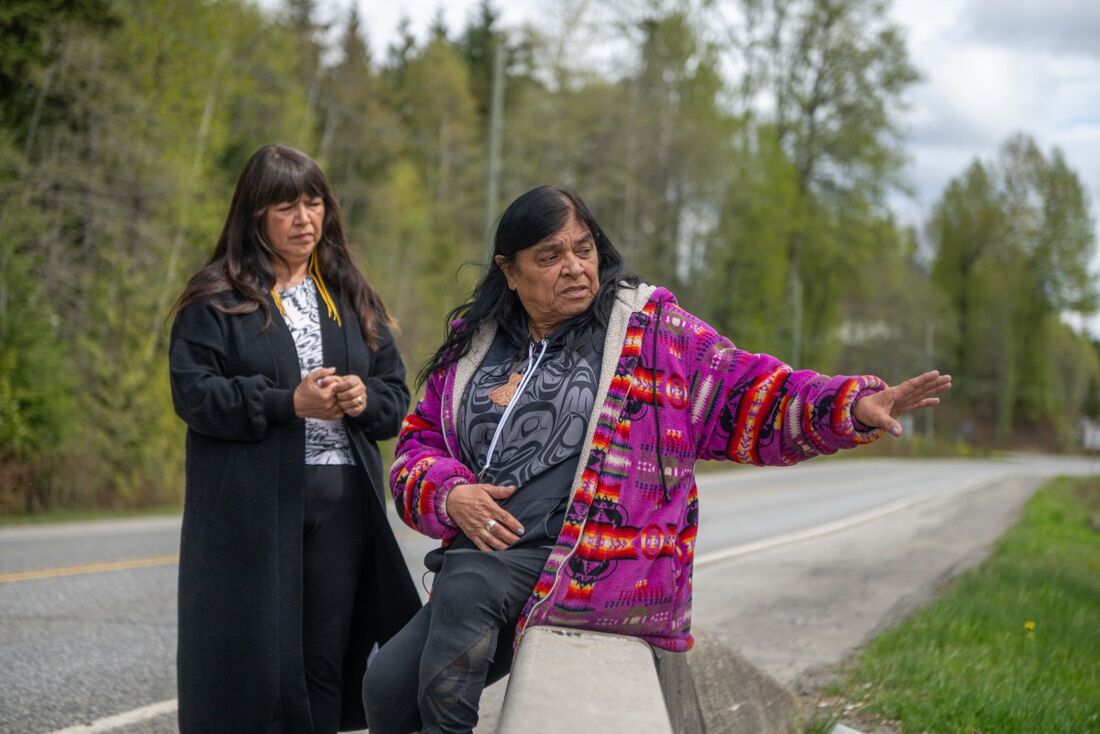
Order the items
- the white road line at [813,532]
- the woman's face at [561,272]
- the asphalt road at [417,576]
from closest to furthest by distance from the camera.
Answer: the woman's face at [561,272] < the asphalt road at [417,576] < the white road line at [813,532]

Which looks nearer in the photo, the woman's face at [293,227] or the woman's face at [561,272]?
the woman's face at [561,272]

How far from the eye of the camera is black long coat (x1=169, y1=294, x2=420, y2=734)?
10.7 feet

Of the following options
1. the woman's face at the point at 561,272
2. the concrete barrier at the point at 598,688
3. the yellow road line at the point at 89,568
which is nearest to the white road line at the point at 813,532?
the yellow road line at the point at 89,568

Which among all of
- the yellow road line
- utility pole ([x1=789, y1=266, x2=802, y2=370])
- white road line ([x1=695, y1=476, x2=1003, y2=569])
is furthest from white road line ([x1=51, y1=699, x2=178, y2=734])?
utility pole ([x1=789, y1=266, x2=802, y2=370])

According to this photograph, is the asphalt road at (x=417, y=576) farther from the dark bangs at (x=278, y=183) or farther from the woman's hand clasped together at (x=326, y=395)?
the dark bangs at (x=278, y=183)

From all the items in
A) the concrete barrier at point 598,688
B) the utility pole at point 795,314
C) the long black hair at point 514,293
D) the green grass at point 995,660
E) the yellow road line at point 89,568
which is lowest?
the yellow road line at point 89,568

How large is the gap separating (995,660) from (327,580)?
334cm

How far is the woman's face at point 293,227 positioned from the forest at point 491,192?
2.26m

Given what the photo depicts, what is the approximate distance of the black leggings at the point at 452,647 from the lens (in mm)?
2756

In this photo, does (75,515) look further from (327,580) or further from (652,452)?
(652,452)

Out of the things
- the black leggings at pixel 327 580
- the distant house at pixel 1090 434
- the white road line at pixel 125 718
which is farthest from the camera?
the distant house at pixel 1090 434

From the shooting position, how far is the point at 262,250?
11.6 ft

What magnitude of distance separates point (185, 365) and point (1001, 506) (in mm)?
17819

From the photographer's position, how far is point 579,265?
3119mm
